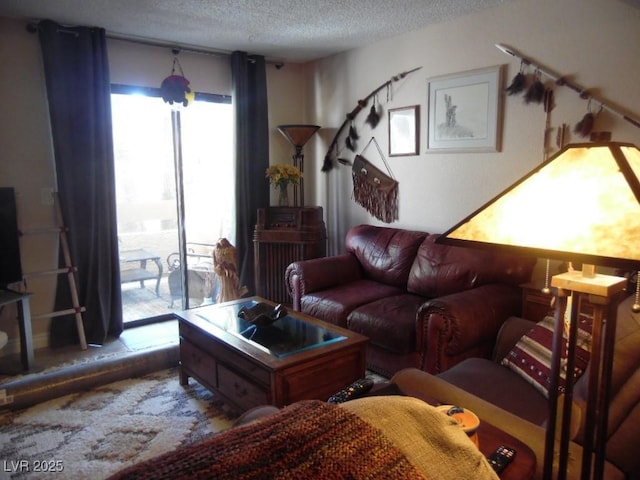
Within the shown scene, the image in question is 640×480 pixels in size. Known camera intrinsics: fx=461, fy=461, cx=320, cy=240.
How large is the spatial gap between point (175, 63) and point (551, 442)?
405 cm

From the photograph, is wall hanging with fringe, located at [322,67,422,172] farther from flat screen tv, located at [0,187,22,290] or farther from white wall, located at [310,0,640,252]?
flat screen tv, located at [0,187,22,290]

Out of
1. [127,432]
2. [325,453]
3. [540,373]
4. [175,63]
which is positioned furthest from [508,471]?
[175,63]

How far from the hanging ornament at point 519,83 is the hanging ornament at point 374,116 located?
1.23m

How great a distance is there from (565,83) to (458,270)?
1316mm

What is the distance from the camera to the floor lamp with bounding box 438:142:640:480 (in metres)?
0.78

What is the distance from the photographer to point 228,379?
2400mm

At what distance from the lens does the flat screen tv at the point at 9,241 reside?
10.4 ft

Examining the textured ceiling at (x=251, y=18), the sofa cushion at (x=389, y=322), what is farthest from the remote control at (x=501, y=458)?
the textured ceiling at (x=251, y=18)

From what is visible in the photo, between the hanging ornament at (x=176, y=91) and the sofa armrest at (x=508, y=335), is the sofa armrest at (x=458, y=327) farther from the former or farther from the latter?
the hanging ornament at (x=176, y=91)

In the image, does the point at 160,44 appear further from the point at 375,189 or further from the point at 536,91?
the point at 536,91

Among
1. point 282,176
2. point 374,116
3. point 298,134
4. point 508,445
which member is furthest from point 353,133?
point 508,445

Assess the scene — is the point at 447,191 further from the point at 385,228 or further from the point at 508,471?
the point at 508,471

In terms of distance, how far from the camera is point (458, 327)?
2.41m

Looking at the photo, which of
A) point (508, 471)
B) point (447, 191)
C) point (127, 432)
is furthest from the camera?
point (447, 191)
